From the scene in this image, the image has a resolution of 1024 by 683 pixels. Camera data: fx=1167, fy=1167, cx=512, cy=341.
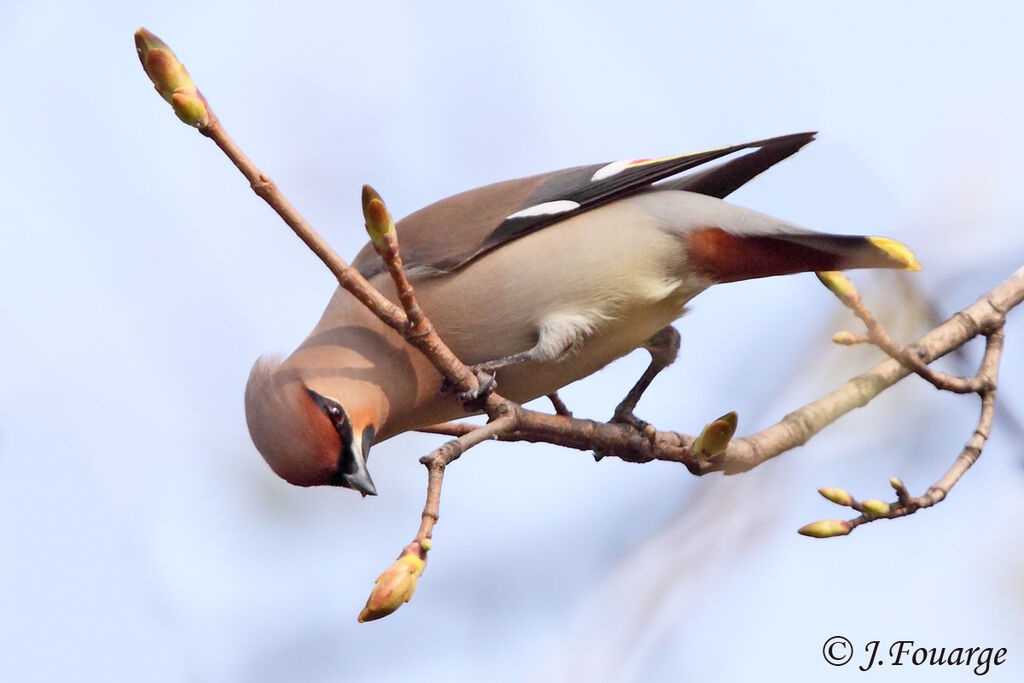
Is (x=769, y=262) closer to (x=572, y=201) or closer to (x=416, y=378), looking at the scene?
(x=572, y=201)

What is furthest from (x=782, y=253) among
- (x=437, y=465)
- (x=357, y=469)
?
(x=437, y=465)

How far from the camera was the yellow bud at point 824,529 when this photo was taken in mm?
2645

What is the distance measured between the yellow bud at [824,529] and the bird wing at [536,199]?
1.47m

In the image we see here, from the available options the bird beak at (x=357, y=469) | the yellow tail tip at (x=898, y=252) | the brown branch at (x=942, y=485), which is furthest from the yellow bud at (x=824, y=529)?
the bird beak at (x=357, y=469)

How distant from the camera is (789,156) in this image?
3.90 meters

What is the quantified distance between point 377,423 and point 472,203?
921mm

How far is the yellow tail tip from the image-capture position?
3326 millimetres

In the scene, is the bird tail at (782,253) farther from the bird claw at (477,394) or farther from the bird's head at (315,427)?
the bird's head at (315,427)

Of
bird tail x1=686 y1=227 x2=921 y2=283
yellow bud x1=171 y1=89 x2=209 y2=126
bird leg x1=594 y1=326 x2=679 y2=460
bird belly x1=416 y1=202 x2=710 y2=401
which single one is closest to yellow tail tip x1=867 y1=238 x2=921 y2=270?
bird tail x1=686 y1=227 x2=921 y2=283

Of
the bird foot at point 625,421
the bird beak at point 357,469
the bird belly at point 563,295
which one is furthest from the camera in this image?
the bird belly at point 563,295

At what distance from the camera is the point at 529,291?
3.71 meters

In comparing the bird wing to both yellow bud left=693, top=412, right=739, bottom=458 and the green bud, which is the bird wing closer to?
yellow bud left=693, top=412, right=739, bottom=458

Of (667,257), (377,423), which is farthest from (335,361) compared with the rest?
(667,257)

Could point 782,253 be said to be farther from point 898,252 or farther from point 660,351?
point 660,351
